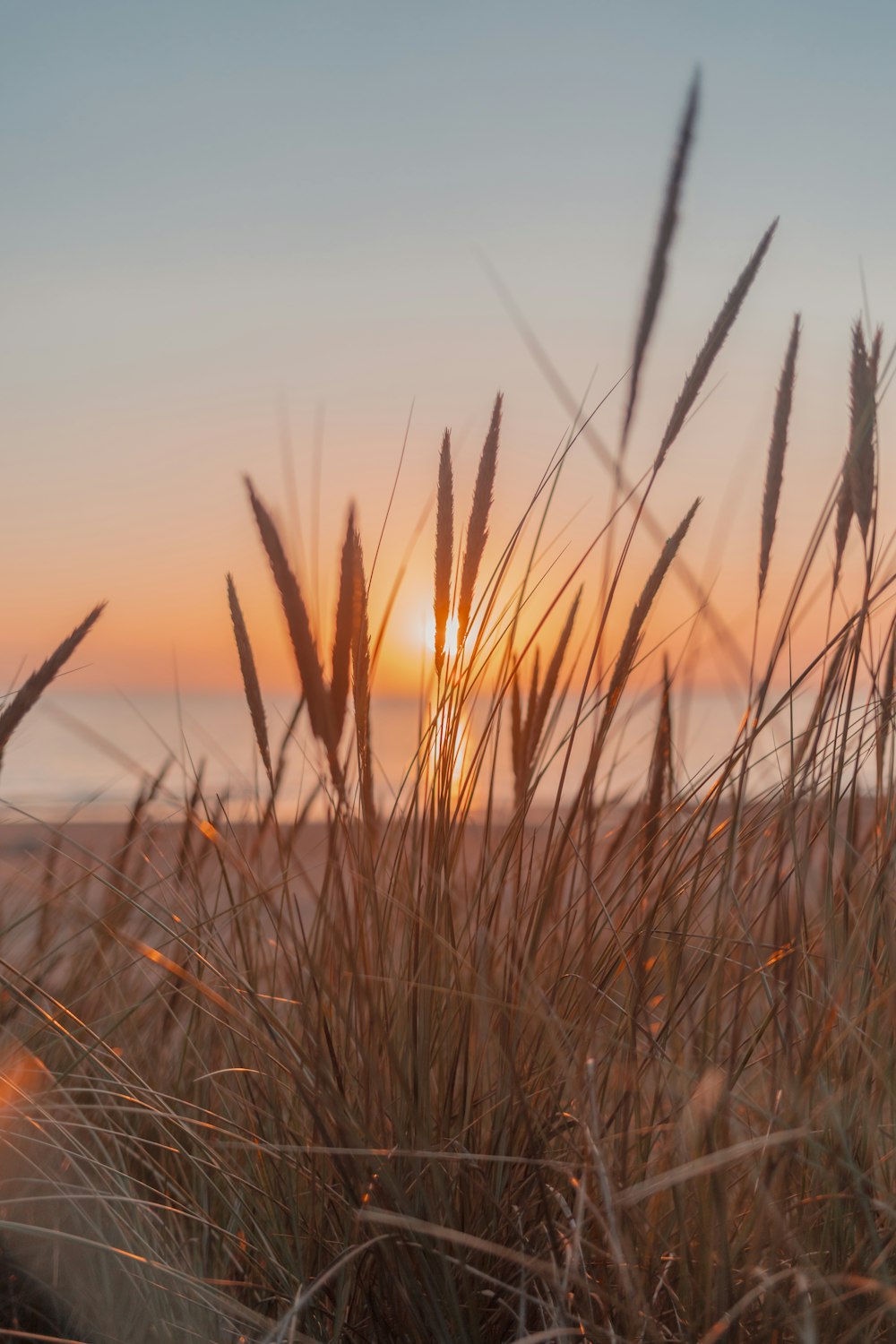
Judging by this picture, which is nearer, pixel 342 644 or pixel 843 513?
pixel 342 644

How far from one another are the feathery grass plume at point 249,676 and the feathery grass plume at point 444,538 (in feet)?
0.56

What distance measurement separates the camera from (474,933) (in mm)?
938

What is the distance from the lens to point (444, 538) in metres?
0.89

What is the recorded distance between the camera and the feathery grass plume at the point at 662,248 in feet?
3.04

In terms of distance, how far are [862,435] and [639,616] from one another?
0.98ft

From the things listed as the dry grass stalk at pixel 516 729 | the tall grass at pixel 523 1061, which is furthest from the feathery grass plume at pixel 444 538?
the dry grass stalk at pixel 516 729

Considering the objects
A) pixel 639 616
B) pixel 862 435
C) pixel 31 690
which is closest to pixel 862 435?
pixel 862 435

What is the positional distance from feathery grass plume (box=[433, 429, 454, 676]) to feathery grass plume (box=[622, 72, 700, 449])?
159 mm

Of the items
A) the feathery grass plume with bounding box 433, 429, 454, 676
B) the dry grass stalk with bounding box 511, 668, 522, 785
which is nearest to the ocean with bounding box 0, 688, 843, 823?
the dry grass stalk with bounding box 511, 668, 522, 785

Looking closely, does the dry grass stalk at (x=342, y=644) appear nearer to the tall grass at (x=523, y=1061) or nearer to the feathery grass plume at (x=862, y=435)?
the tall grass at (x=523, y=1061)

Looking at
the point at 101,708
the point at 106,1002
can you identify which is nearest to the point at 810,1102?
the point at 106,1002

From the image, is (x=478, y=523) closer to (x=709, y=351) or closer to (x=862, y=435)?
(x=709, y=351)

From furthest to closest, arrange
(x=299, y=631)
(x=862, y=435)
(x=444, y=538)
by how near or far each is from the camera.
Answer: (x=862, y=435) < (x=444, y=538) < (x=299, y=631)

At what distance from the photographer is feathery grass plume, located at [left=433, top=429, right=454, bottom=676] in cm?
88
